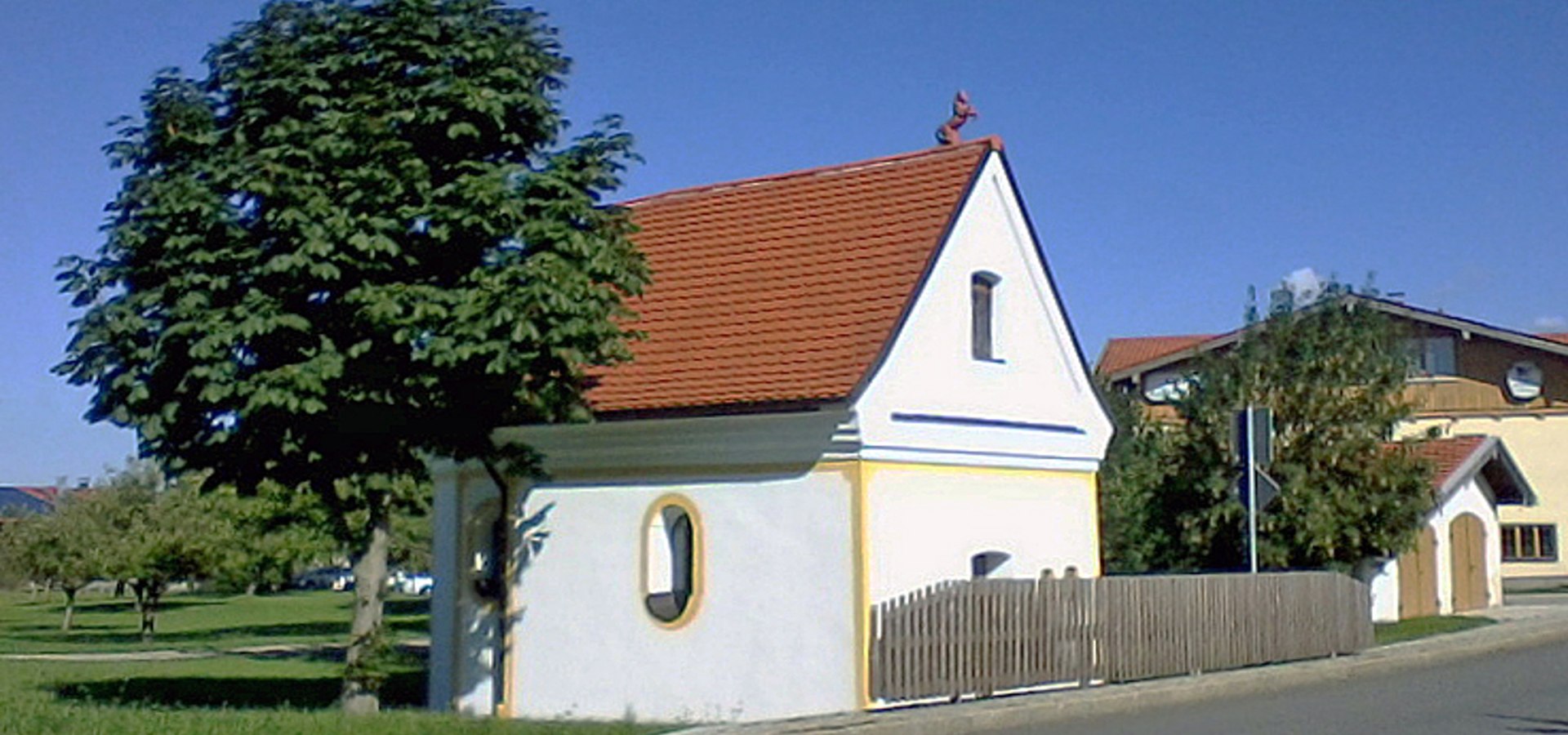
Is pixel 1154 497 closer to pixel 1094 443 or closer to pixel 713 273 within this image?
pixel 1094 443

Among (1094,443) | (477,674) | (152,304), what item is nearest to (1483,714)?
(1094,443)

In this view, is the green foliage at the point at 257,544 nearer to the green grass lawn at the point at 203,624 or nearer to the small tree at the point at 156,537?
the small tree at the point at 156,537

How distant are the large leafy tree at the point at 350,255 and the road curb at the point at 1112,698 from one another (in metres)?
4.21

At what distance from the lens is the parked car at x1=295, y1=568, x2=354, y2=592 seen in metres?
96.9

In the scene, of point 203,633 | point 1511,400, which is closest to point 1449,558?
point 1511,400

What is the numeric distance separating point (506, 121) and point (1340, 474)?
60.8 ft

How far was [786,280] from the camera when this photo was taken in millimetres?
18047

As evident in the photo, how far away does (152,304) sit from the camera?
49.5 feet

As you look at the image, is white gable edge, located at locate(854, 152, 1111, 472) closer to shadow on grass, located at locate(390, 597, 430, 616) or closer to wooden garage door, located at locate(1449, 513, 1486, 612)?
wooden garage door, located at locate(1449, 513, 1486, 612)

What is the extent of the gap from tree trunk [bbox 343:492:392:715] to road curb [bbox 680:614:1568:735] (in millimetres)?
4518

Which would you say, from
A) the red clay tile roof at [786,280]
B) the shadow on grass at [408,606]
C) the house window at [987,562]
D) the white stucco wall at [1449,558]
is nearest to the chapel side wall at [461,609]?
the red clay tile roof at [786,280]

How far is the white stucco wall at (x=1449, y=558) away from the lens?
34531 mm

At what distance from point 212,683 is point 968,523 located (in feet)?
43.0

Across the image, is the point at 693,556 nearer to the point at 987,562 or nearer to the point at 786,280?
the point at 786,280
